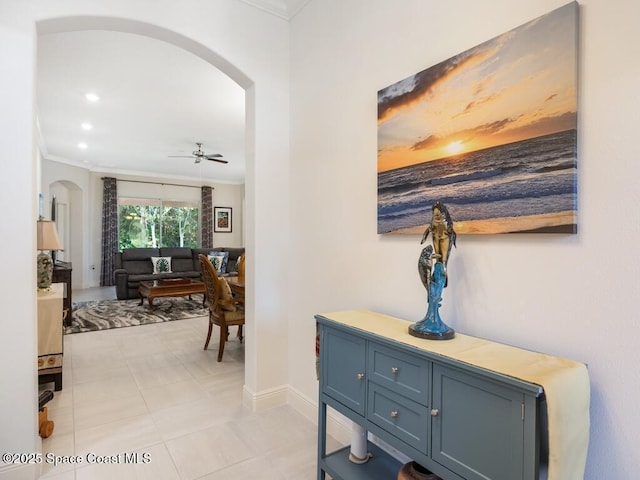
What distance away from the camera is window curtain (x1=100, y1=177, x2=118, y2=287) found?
8.30 meters

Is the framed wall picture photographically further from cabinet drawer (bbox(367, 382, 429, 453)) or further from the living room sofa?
cabinet drawer (bbox(367, 382, 429, 453))

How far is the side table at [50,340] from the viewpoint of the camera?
2826mm

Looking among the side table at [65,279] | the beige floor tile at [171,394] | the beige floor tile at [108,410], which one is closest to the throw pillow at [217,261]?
the side table at [65,279]

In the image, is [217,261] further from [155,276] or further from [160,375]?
[160,375]

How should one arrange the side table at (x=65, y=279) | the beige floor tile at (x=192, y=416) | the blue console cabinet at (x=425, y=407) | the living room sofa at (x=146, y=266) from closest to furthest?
1. the blue console cabinet at (x=425, y=407)
2. the beige floor tile at (x=192, y=416)
3. the side table at (x=65, y=279)
4. the living room sofa at (x=146, y=266)

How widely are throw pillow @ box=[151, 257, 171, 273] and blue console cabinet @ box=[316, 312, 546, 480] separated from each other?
6.68 metres

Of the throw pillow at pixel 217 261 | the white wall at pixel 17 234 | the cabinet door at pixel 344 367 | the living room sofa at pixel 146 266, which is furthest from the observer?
the throw pillow at pixel 217 261

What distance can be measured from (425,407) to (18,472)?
1.96 metres

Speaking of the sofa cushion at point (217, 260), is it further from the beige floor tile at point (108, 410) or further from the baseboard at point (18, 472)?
the baseboard at point (18, 472)

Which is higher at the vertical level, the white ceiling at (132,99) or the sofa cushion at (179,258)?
the white ceiling at (132,99)

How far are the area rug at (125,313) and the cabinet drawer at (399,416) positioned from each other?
177 inches

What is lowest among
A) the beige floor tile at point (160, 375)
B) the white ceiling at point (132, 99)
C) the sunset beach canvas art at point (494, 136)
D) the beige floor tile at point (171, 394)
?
the beige floor tile at point (171, 394)

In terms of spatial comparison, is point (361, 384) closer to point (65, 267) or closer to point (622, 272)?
point (622, 272)

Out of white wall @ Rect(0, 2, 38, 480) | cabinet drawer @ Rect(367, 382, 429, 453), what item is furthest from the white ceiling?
cabinet drawer @ Rect(367, 382, 429, 453)
